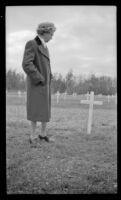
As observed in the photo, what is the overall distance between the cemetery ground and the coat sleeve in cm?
27

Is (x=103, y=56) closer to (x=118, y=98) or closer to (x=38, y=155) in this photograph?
(x=118, y=98)

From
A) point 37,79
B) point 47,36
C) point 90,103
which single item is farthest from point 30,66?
point 90,103

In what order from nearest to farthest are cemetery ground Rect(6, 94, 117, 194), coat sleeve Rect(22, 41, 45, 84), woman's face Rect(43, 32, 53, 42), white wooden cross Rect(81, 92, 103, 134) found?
cemetery ground Rect(6, 94, 117, 194)
coat sleeve Rect(22, 41, 45, 84)
woman's face Rect(43, 32, 53, 42)
white wooden cross Rect(81, 92, 103, 134)

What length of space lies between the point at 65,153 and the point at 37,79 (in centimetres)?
85

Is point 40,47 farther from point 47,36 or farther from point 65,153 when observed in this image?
point 65,153

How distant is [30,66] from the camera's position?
380 centimetres

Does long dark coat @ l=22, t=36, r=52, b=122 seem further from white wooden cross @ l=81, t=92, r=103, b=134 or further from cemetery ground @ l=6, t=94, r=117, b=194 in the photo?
white wooden cross @ l=81, t=92, r=103, b=134

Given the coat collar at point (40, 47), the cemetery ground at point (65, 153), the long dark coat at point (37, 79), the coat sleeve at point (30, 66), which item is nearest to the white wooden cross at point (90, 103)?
the cemetery ground at point (65, 153)

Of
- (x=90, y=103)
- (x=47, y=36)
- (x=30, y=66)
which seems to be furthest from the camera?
(x=90, y=103)

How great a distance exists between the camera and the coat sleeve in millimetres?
3803

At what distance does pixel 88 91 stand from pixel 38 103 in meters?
0.57

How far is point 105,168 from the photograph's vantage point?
3.78m

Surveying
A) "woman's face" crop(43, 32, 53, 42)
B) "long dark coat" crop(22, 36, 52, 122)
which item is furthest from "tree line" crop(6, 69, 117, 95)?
"woman's face" crop(43, 32, 53, 42)
